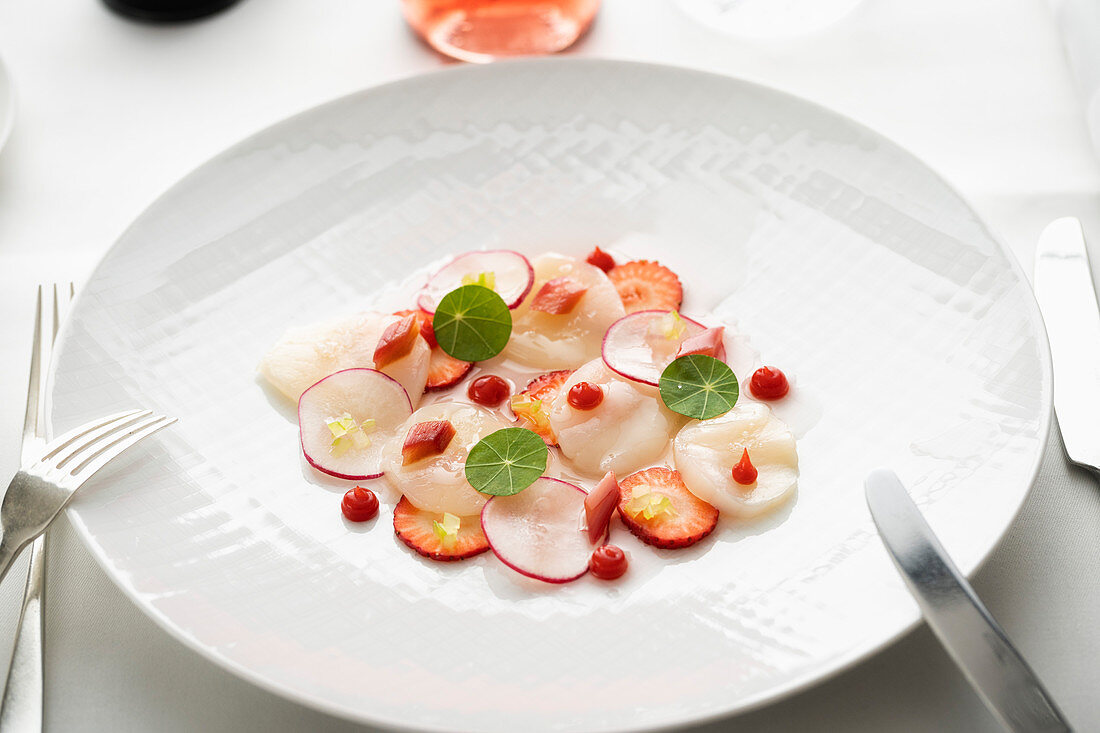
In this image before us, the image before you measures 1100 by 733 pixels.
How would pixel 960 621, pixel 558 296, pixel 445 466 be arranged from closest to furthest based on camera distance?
pixel 960 621
pixel 445 466
pixel 558 296

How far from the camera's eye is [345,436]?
162 centimetres

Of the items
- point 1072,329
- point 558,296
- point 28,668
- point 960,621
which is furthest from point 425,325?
point 1072,329

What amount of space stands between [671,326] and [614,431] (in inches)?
9.4

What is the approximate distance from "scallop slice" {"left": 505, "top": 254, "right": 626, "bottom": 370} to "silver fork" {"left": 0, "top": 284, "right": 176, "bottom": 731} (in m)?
0.60

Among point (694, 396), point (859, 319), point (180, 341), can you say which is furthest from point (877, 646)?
point (180, 341)

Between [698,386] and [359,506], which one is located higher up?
[698,386]

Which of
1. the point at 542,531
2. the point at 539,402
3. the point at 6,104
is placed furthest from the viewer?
the point at 6,104

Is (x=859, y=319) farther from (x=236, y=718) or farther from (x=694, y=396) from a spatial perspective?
(x=236, y=718)

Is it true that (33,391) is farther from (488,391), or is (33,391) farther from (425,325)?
(488,391)

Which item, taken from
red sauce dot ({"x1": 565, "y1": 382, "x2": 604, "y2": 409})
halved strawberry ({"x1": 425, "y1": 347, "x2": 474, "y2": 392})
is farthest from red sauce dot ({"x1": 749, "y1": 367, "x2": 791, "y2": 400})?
halved strawberry ({"x1": 425, "y1": 347, "x2": 474, "y2": 392})

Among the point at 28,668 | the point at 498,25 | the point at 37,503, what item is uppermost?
the point at 498,25

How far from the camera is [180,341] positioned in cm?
175

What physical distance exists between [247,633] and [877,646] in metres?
0.79

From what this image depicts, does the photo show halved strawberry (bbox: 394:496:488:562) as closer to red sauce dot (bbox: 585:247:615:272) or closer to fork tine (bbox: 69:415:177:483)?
fork tine (bbox: 69:415:177:483)
